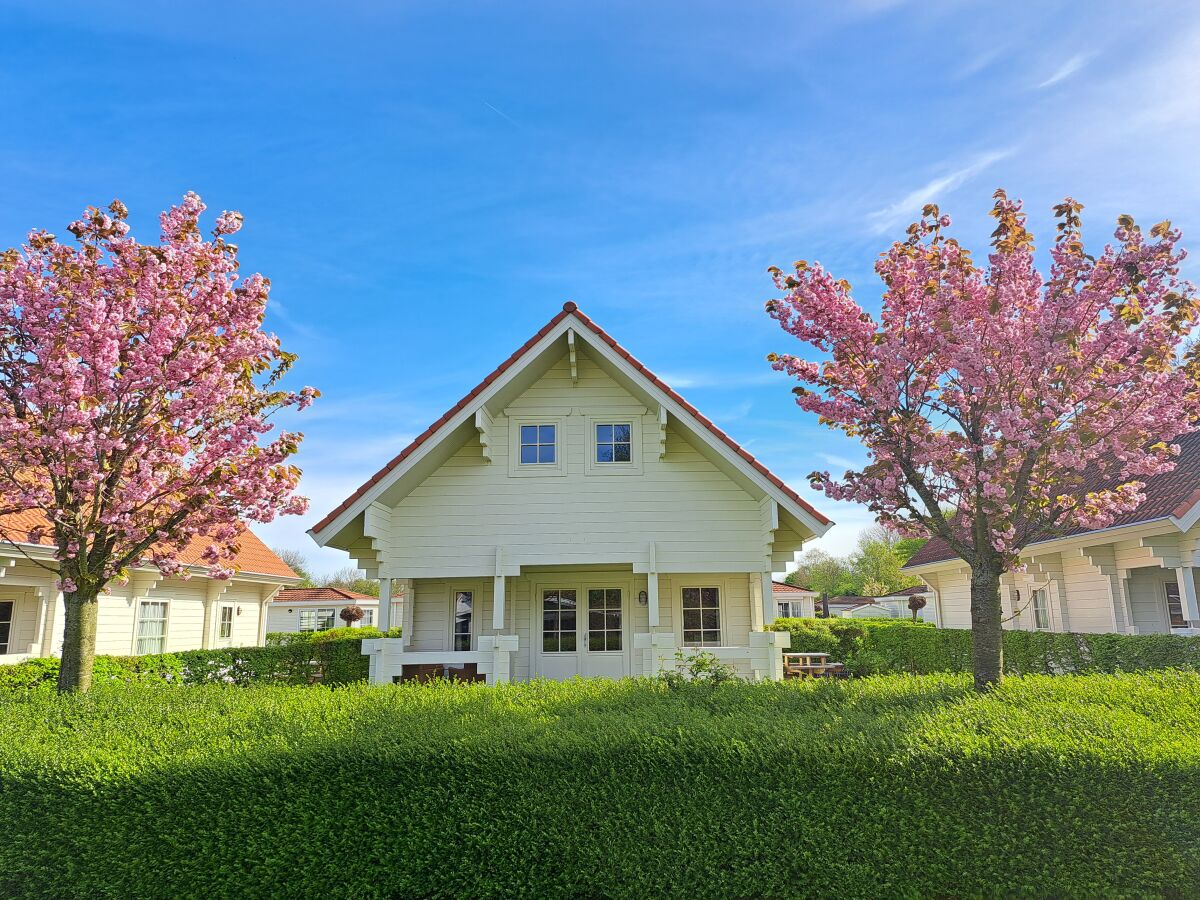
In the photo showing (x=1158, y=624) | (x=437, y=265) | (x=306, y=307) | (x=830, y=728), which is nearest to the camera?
(x=830, y=728)

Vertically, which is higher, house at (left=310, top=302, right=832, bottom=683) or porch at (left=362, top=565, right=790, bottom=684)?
house at (left=310, top=302, right=832, bottom=683)

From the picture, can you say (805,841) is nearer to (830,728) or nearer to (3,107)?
(830,728)

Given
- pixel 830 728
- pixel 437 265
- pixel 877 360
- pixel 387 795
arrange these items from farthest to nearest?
pixel 437 265, pixel 877 360, pixel 830 728, pixel 387 795

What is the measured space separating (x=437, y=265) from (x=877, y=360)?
317 inches

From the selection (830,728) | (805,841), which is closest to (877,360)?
(830,728)

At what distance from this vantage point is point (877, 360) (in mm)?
7770

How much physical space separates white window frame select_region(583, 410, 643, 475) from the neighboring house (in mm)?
35841

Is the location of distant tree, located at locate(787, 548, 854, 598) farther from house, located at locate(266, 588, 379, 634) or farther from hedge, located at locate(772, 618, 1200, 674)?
hedge, located at locate(772, 618, 1200, 674)

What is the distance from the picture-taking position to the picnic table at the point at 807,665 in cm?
1645

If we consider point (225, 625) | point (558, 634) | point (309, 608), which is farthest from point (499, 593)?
point (309, 608)

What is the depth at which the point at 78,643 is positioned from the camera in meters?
8.04

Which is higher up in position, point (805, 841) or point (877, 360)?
point (877, 360)

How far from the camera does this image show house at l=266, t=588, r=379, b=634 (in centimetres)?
4244

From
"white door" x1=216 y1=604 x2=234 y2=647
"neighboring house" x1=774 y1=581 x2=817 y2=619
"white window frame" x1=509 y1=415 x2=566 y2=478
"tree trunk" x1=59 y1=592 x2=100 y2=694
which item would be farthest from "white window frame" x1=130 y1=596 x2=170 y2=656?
"neighboring house" x1=774 y1=581 x2=817 y2=619
